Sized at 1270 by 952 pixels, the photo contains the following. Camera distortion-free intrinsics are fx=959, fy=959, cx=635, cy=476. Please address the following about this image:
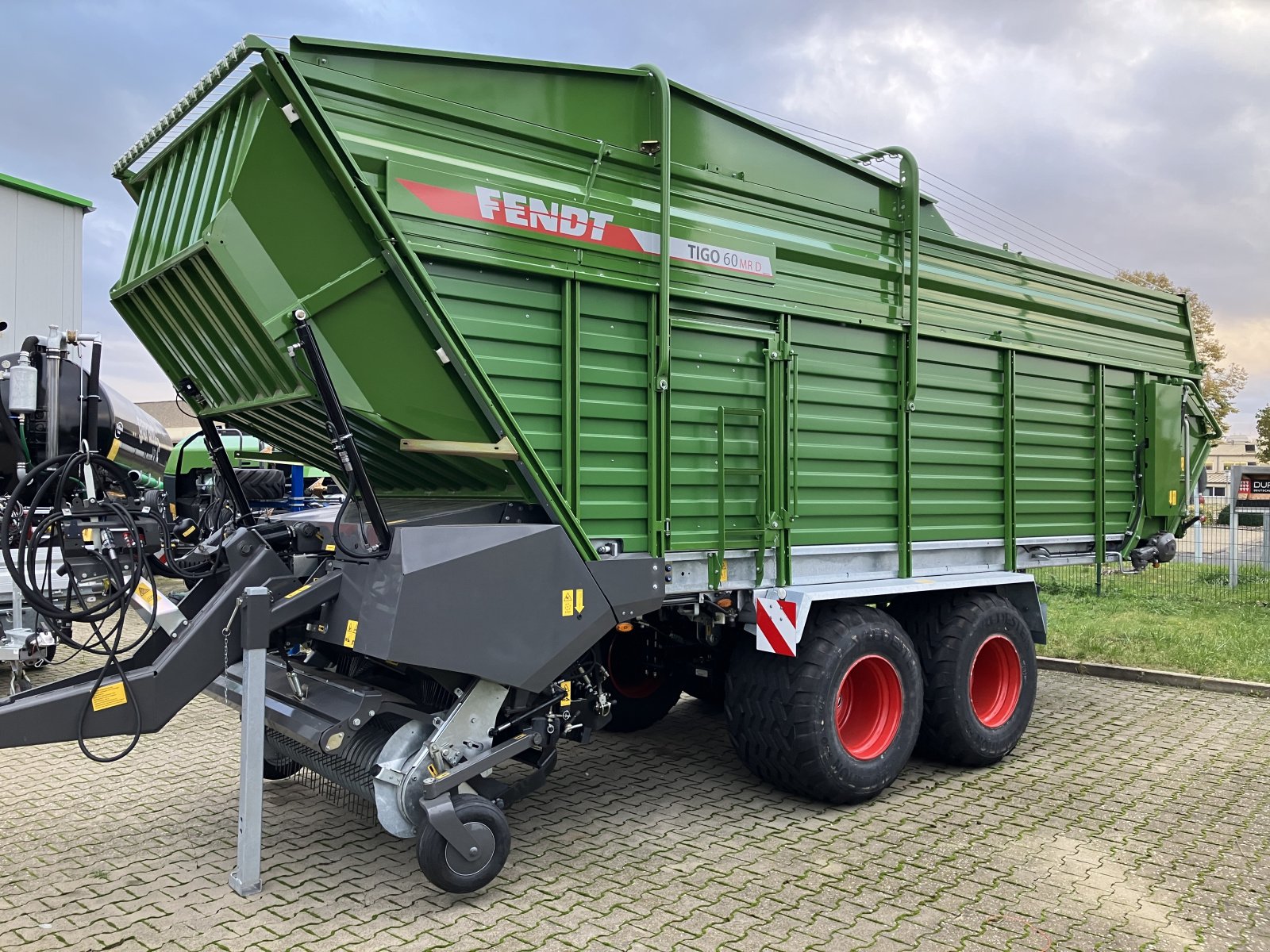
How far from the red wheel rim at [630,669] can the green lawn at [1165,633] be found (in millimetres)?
4660

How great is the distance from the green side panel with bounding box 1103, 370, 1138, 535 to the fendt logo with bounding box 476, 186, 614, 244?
449 centimetres

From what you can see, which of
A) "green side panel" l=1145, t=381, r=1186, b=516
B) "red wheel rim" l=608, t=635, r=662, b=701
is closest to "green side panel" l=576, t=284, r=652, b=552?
"red wheel rim" l=608, t=635, r=662, b=701

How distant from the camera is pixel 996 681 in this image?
6.09 m

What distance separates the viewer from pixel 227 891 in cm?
383

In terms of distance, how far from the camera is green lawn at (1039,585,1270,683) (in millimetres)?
8406

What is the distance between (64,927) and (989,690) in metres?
5.04

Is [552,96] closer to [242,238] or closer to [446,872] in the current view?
[242,238]

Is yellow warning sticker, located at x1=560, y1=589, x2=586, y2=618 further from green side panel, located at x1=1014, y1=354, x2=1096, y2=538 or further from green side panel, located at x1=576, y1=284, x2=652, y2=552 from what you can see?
green side panel, located at x1=1014, y1=354, x2=1096, y2=538

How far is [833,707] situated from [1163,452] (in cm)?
405

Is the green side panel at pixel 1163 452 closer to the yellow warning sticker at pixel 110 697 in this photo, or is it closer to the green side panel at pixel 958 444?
the green side panel at pixel 958 444

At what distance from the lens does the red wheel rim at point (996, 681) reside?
19.5 ft

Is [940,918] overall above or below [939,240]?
below

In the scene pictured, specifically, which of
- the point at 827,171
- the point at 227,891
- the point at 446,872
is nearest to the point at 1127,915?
the point at 446,872

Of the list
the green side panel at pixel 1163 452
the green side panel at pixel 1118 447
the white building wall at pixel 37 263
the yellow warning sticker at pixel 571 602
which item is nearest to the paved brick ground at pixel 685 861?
the yellow warning sticker at pixel 571 602
